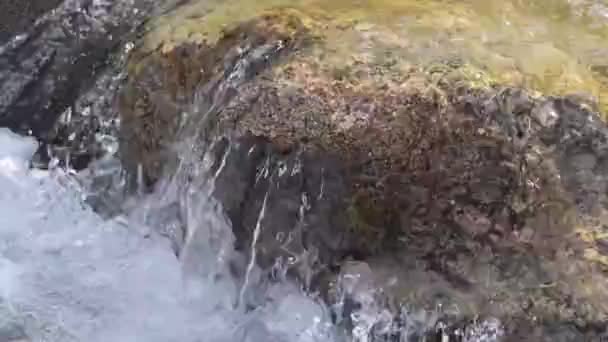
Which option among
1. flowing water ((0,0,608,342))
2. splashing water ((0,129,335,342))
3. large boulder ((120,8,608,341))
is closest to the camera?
large boulder ((120,8,608,341))

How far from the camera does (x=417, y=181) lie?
3742mm

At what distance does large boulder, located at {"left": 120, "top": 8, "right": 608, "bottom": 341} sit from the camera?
3.53 m

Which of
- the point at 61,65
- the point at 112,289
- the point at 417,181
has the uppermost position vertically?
the point at 417,181

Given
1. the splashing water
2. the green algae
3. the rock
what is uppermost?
the green algae

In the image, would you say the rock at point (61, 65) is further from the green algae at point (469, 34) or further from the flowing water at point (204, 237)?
the green algae at point (469, 34)

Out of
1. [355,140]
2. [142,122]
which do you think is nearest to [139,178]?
[142,122]

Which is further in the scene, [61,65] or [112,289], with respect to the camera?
[61,65]

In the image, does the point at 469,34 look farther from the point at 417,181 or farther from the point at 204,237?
the point at 204,237

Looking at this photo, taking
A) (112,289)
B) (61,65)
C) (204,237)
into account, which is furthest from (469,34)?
(61,65)

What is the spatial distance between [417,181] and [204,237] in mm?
1383

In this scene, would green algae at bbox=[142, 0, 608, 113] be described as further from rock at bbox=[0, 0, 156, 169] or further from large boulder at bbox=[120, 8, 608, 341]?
rock at bbox=[0, 0, 156, 169]

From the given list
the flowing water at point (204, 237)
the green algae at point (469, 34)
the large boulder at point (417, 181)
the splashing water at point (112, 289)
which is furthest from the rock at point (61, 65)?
the large boulder at point (417, 181)

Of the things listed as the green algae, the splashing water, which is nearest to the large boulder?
the green algae

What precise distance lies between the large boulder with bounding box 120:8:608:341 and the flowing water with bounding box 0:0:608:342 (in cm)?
13
